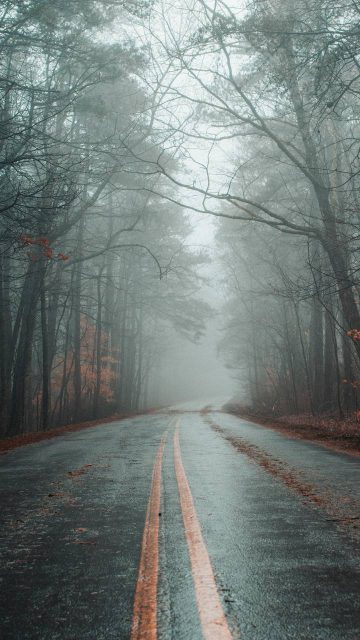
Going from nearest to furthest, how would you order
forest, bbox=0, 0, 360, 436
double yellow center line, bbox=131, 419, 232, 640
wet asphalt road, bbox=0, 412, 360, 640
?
double yellow center line, bbox=131, 419, 232, 640
wet asphalt road, bbox=0, 412, 360, 640
forest, bbox=0, 0, 360, 436

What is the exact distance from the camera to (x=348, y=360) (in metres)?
16.3

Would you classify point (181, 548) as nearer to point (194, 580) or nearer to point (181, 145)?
point (194, 580)

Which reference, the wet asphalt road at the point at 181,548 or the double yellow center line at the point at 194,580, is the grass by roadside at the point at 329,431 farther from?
the double yellow center line at the point at 194,580

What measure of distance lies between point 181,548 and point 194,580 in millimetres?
692

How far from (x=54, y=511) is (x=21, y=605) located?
2293 mm

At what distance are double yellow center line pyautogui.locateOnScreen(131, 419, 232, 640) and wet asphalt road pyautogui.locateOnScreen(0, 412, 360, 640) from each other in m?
0.04

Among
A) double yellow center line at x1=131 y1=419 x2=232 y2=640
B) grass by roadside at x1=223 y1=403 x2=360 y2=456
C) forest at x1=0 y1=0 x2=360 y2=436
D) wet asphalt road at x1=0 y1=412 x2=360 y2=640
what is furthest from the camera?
grass by roadside at x1=223 y1=403 x2=360 y2=456

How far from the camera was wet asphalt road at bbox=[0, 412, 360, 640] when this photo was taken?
8.18 feet

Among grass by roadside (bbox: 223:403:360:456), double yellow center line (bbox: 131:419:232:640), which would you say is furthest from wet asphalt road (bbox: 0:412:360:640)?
grass by roadside (bbox: 223:403:360:456)

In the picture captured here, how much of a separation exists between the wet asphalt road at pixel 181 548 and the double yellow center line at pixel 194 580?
43 mm

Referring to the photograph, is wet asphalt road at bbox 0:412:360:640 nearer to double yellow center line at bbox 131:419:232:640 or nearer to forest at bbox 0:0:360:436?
double yellow center line at bbox 131:419:232:640

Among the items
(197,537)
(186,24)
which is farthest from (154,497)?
(186,24)

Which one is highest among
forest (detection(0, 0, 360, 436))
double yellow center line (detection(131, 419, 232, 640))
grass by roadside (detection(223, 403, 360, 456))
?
forest (detection(0, 0, 360, 436))

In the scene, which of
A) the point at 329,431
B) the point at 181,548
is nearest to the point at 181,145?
the point at 329,431
